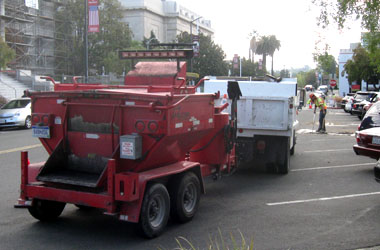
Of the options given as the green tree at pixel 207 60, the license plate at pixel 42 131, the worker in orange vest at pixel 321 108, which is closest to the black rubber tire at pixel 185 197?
the license plate at pixel 42 131

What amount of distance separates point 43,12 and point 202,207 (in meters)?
52.0

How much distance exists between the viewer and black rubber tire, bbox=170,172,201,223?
6441 mm

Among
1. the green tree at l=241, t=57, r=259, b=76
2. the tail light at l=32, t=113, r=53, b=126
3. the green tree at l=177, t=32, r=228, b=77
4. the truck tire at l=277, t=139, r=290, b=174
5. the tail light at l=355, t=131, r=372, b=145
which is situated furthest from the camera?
the green tree at l=241, t=57, r=259, b=76

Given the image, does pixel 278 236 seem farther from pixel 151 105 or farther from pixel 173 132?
pixel 151 105

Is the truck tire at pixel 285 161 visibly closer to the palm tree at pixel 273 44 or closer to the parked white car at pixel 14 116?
the parked white car at pixel 14 116

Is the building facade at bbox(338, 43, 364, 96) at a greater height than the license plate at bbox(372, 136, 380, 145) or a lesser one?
greater

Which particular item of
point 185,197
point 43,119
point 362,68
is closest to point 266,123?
point 185,197

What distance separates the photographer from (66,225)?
654cm

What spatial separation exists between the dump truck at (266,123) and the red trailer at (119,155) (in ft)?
11.2

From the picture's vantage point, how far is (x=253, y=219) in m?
6.98

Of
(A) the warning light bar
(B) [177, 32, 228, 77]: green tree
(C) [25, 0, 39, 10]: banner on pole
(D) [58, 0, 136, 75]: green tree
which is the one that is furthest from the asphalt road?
(D) [58, 0, 136, 75]: green tree

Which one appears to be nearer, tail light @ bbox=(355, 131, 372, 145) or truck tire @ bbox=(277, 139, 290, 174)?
tail light @ bbox=(355, 131, 372, 145)

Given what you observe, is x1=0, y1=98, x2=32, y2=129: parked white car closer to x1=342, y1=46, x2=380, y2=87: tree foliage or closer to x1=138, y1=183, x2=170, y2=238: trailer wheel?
x1=138, y1=183, x2=170, y2=238: trailer wheel

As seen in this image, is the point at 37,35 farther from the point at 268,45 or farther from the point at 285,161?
the point at 285,161
